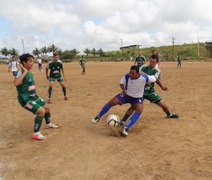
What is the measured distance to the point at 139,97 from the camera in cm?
770

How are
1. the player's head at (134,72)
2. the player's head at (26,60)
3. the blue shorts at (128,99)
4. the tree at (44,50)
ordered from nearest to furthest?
the player's head at (26,60) < the player's head at (134,72) < the blue shorts at (128,99) < the tree at (44,50)

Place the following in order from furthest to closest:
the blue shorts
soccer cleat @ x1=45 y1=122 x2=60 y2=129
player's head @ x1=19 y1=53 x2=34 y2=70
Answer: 1. soccer cleat @ x1=45 y1=122 x2=60 y2=129
2. the blue shorts
3. player's head @ x1=19 y1=53 x2=34 y2=70

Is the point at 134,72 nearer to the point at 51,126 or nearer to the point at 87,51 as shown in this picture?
the point at 51,126

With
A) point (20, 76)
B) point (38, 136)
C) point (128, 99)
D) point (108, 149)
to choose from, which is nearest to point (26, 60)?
point (20, 76)

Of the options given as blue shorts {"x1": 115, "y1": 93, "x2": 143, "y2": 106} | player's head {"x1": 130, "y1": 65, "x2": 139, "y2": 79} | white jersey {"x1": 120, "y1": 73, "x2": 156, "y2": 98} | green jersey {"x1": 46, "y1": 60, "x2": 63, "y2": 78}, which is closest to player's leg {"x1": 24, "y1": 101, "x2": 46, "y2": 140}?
blue shorts {"x1": 115, "y1": 93, "x2": 143, "y2": 106}

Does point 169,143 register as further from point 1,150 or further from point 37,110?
point 1,150

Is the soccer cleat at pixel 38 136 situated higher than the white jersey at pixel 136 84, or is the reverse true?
the white jersey at pixel 136 84

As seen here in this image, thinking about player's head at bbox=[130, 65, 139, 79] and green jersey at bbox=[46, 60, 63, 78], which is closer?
player's head at bbox=[130, 65, 139, 79]

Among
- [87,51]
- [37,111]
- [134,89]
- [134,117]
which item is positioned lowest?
[134,117]

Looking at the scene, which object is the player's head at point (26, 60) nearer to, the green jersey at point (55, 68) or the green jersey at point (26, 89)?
the green jersey at point (26, 89)

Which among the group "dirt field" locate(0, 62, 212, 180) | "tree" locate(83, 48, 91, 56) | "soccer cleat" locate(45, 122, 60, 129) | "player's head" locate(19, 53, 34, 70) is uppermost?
"tree" locate(83, 48, 91, 56)

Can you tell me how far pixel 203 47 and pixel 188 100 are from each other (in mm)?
79462

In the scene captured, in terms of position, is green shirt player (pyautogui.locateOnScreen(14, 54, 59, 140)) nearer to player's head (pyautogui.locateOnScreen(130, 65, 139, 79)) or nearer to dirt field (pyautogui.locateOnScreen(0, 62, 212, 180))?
dirt field (pyautogui.locateOnScreen(0, 62, 212, 180))

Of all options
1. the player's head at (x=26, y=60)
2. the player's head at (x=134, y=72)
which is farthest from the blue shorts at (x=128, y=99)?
the player's head at (x=26, y=60)
